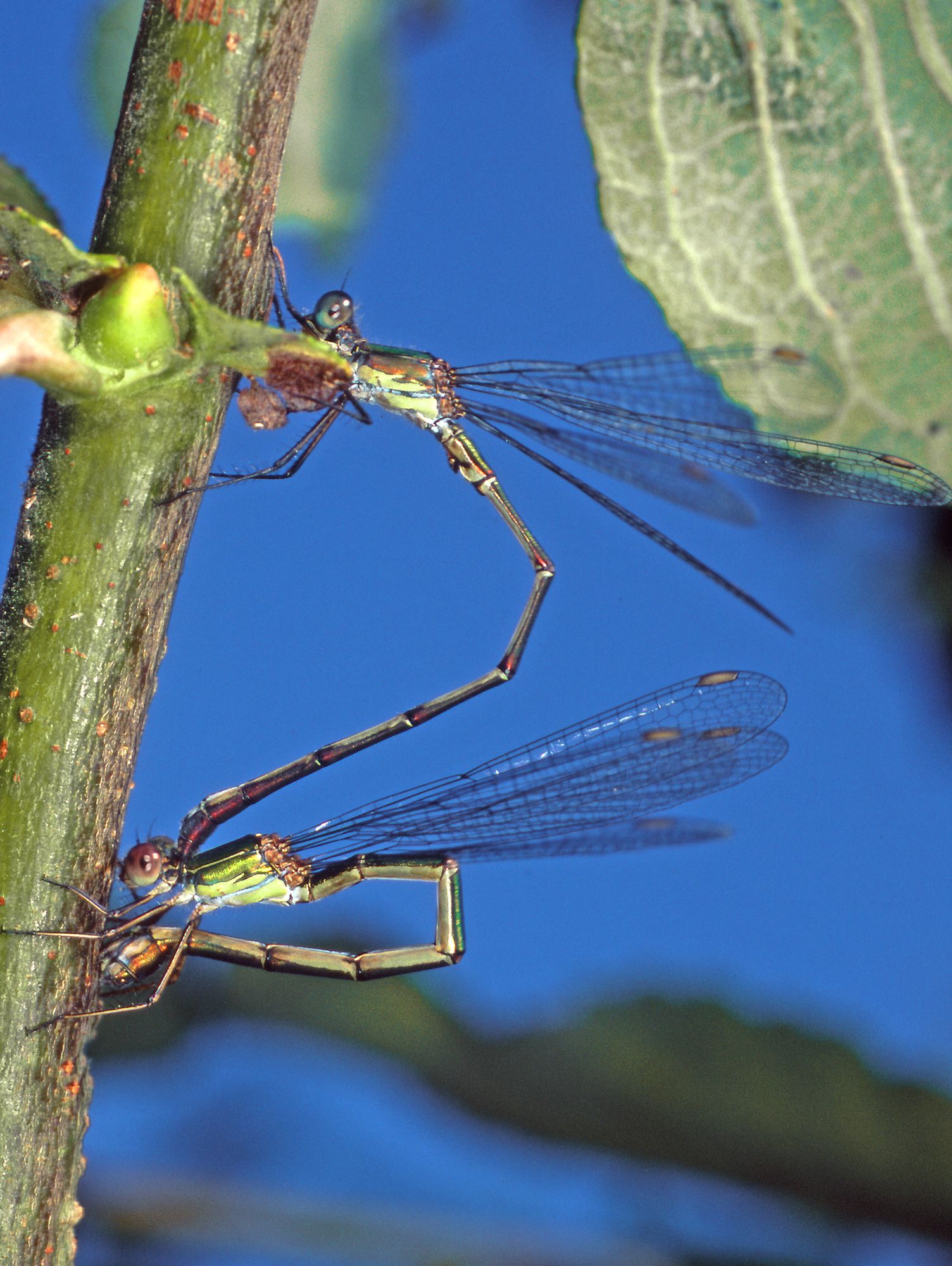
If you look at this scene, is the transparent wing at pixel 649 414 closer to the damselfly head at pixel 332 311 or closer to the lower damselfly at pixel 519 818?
the damselfly head at pixel 332 311

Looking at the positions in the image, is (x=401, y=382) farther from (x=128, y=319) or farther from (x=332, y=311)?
(x=128, y=319)

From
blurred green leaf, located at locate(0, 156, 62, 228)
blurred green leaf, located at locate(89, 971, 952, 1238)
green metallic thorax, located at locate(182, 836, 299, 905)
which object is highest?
blurred green leaf, located at locate(0, 156, 62, 228)

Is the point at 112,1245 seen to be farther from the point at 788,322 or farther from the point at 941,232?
the point at 941,232

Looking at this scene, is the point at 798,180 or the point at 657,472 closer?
the point at 798,180

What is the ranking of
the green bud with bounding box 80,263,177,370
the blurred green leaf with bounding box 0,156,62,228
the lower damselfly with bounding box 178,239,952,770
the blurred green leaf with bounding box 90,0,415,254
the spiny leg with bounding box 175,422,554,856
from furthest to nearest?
the blurred green leaf with bounding box 90,0,415,254 → the lower damselfly with bounding box 178,239,952,770 → the spiny leg with bounding box 175,422,554,856 → the blurred green leaf with bounding box 0,156,62,228 → the green bud with bounding box 80,263,177,370

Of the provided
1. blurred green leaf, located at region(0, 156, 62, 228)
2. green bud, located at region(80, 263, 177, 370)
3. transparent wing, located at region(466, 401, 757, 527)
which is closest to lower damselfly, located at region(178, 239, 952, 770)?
transparent wing, located at region(466, 401, 757, 527)

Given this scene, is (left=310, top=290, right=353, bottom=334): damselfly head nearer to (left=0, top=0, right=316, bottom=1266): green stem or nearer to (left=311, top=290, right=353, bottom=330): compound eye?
(left=311, top=290, right=353, bottom=330): compound eye

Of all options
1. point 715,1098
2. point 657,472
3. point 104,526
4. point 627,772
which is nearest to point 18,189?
point 104,526
